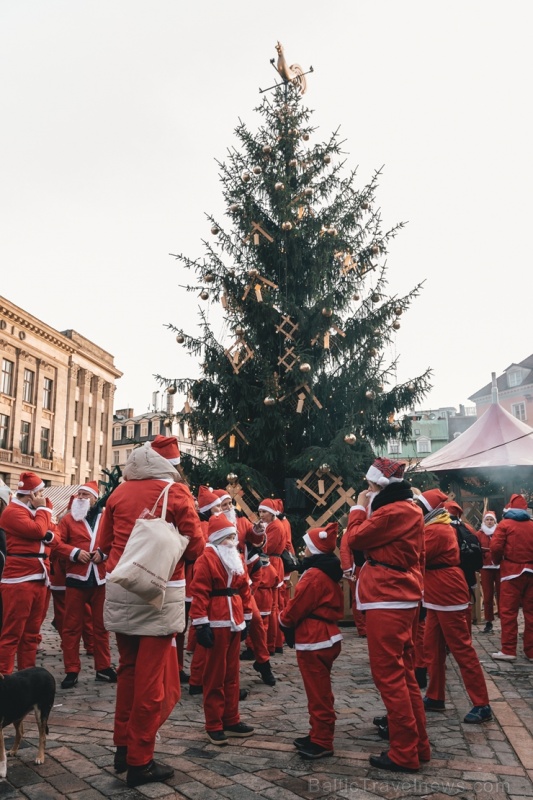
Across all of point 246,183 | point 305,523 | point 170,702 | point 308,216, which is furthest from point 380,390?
point 170,702

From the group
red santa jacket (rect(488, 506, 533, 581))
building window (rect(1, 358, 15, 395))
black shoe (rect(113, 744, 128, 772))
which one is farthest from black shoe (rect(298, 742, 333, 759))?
building window (rect(1, 358, 15, 395))

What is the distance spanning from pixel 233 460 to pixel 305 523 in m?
2.05

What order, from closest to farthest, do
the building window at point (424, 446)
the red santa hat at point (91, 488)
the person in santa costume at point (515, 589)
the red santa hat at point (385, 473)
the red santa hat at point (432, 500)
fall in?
the red santa hat at point (385, 473) → the red santa hat at point (432, 500) → the red santa hat at point (91, 488) → the person in santa costume at point (515, 589) → the building window at point (424, 446)

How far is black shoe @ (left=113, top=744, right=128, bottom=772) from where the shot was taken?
13.4ft

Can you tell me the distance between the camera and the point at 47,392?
44.4 meters

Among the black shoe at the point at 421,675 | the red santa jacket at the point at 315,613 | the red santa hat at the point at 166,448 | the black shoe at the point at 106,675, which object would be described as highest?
the red santa hat at the point at 166,448

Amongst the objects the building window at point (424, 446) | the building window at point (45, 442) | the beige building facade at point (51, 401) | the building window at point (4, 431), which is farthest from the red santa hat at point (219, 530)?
the building window at point (424, 446)

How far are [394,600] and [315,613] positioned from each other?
2.22 feet

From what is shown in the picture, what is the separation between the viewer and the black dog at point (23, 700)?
410 cm

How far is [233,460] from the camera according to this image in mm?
13289

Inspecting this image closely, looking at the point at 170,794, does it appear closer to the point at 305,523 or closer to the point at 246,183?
the point at 305,523

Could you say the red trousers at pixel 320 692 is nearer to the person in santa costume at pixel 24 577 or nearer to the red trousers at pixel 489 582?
the person in santa costume at pixel 24 577

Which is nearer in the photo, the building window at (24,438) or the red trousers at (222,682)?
the red trousers at (222,682)

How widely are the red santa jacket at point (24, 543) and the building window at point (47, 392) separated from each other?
3933 cm
